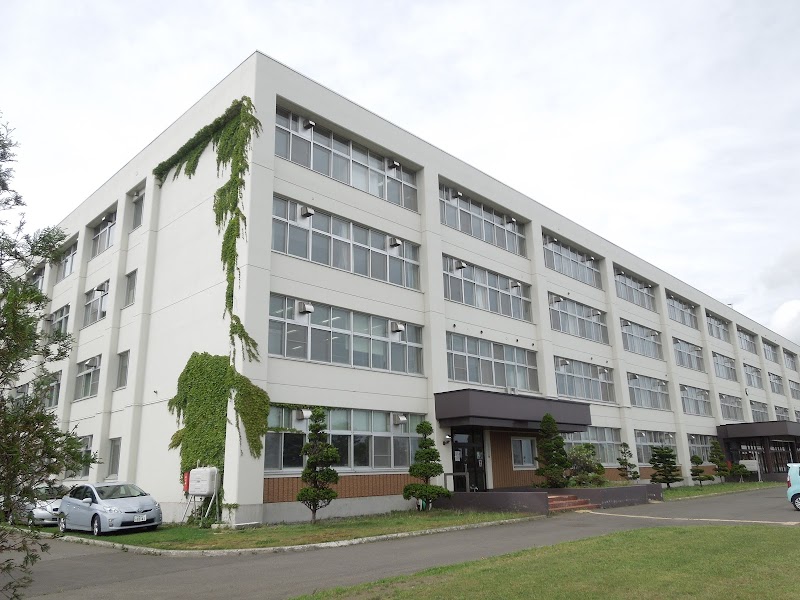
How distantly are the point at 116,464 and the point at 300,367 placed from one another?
9.40 m

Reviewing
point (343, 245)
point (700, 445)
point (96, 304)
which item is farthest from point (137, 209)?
point (700, 445)

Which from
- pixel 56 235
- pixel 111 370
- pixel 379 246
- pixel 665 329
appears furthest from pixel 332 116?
pixel 665 329

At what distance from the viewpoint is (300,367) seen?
61.1 feet

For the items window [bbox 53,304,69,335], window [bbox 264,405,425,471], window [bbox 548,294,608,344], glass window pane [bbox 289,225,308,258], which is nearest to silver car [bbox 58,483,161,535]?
window [bbox 264,405,425,471]

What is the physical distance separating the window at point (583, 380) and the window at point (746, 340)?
22330 mm

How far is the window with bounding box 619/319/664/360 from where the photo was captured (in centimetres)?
3634

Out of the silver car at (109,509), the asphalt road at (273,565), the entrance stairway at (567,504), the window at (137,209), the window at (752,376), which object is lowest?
the asphalt road at (273,565)

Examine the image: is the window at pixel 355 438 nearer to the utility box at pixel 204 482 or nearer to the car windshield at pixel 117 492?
the utility box at pixel 204 482

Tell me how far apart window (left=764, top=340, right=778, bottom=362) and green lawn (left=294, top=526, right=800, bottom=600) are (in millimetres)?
50863

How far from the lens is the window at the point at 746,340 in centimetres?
5118

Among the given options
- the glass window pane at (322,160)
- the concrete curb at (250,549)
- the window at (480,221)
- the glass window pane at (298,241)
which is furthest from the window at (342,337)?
the concrete curb at (250,549)

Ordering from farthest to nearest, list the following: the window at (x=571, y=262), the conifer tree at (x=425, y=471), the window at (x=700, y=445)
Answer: the window at (x=700, y=445) → the window at (x=571, y=262) → the conifer tree at (x=425, y=471)

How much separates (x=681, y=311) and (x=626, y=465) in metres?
16.7

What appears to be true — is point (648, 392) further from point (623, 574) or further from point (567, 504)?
point (623, 574)
